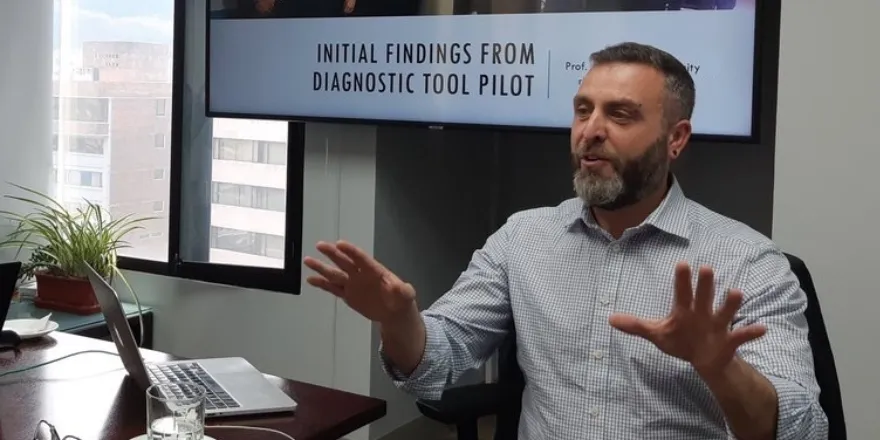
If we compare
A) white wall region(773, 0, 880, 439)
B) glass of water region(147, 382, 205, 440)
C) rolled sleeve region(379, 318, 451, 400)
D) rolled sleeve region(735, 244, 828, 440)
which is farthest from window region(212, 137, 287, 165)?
rolled sleeve region(735, 244, 828, 440)

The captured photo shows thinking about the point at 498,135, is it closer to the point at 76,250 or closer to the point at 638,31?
the point at 638,31

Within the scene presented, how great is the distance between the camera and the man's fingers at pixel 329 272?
59.9 inches

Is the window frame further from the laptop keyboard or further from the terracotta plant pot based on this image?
the laptop keyboard

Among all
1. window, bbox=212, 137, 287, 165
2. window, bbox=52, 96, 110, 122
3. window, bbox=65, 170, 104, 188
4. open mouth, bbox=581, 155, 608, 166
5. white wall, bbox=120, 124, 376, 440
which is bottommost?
white wall, bbox=120, 124, 376, 440

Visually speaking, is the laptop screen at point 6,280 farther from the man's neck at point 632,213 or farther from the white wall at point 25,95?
the white wall at point 25,95

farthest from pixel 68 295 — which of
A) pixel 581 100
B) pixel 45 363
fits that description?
pixel 581 100

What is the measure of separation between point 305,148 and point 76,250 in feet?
3.05

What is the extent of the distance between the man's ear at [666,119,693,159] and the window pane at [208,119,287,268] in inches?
67.9

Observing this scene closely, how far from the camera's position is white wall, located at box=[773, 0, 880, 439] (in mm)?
2059

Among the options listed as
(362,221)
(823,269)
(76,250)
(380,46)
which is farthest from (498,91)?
(76,250)

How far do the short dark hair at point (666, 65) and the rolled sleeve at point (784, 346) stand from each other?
0.30 meters

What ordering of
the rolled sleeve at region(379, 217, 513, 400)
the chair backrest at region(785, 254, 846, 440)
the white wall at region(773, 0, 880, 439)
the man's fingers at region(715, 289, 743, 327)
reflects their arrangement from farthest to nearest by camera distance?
1. the white wall at region(773, 0, 880, 439)
2. the rolled sleeve at region(379, 217, 513, 400)
3. the chair backrest at region(785, 254, 846, 440)
4. the man's fingers at region(715, 289, 743, 327)

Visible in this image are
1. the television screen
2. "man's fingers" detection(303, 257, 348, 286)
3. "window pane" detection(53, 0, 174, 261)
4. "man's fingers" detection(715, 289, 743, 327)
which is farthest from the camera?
"window pane" detection(53, 0, 174, 261)

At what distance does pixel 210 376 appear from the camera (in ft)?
6.14
